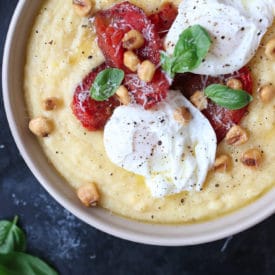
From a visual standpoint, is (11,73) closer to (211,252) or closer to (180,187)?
(180,187)

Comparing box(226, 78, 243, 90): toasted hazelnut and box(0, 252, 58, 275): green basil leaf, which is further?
box(0, 252, 58, 275): green basil leaf

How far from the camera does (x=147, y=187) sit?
2.26 m

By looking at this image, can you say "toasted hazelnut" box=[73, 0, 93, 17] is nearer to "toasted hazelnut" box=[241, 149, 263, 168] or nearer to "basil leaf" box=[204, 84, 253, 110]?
"basil leaf" box=[204, 84, 253, 110]

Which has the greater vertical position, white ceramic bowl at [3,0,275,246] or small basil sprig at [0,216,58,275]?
white ceramic bowl at [3,0,275,246]

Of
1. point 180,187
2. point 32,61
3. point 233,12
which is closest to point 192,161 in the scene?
point 180,187

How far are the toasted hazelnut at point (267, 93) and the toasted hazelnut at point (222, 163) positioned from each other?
0.24m

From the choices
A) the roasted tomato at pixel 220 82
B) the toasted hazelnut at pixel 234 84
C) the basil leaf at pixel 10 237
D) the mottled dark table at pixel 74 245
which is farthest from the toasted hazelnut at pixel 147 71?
the basil leaf at pixel 10 237

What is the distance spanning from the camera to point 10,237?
268 centimetres

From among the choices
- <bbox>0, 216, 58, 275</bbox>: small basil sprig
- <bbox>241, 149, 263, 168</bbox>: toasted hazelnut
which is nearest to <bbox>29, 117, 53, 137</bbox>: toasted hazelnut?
<bbox>0, 216, 58, 275</bbox>: small basil sprig

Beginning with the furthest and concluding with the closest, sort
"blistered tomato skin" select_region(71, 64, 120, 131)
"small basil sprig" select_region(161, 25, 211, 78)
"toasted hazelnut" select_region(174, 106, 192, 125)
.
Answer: "blistered tomato skin" select_region(71, 64, 120, 131) → "toasted hazelnut" select_region(174, 106, 192, 125) → "small basil sprig" select_region(161, 25, 211, 78)

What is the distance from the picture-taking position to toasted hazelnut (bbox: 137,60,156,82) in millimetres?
2061

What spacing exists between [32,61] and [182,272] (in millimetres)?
1131

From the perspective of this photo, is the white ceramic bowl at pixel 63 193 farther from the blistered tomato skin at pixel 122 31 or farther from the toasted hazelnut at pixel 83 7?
the blistered tomato skin at pixel 122 31

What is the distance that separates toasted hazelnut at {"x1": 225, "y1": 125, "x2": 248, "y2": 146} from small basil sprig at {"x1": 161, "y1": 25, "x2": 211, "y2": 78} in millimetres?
288
